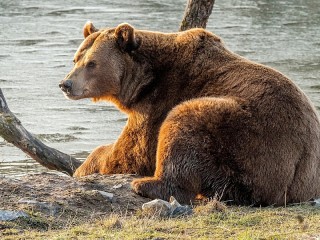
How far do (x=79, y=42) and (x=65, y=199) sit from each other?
42.8ft

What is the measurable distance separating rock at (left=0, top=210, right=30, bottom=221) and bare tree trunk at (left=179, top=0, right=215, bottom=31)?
5254mm

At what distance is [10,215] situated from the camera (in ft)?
19.0

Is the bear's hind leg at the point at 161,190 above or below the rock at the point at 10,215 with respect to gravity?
below

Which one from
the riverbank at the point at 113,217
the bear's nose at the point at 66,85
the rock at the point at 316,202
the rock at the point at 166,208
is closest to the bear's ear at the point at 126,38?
the bear's nose at the point at 66,85

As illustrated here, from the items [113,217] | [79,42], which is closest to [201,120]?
[113,217]

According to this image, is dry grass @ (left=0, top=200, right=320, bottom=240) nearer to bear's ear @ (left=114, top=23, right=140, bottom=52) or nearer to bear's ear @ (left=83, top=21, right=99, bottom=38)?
bear's ear @ (left=114, top=23, right=140, bottom=52)

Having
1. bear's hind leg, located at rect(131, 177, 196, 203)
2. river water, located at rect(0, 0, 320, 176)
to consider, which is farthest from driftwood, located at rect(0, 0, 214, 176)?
bear's hind leg, located at rect(131, 177, 196, 203)

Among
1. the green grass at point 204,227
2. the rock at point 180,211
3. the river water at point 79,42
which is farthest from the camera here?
the river water at point 79,42

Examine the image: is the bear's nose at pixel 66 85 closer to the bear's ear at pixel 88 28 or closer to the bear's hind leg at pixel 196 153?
the bear's ear at pixel 88 28

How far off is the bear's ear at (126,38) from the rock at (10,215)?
7.17 feet

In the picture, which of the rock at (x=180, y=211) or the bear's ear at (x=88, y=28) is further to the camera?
the bear's ear at (x=88, y=28)

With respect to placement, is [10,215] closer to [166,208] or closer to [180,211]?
[166,208]

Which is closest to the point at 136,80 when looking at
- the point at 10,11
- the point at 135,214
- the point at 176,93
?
the point at 176,93

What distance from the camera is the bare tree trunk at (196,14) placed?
10672 millimetres
